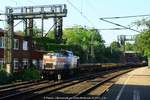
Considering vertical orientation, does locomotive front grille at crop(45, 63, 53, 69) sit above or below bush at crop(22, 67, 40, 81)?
above

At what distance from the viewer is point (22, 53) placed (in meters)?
64.5

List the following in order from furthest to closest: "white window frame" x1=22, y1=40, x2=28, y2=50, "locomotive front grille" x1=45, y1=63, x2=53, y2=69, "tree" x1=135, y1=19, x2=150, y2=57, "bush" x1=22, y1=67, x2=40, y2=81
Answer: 1. "white window frame" x1=22, y1=40, x2=28, y2=50
2. "tree" x1=135, y1=19, x2=150, y2=57
3. "bush" x1=22, y1=67, x2=40, y2=81
4. "locomotive front grille" x1=45, y1=63, x2=53, y2=69

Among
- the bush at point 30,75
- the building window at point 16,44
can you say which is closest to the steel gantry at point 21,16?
the bush at point 30,75

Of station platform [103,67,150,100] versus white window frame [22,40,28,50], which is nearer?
station platform [103,67,150,100]

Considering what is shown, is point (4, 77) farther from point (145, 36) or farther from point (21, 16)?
point (145, 36)

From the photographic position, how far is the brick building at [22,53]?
60.6 metres

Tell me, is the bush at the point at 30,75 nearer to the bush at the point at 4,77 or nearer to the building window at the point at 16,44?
the bush at the point at 4,77

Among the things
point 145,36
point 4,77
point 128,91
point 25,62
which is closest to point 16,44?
point 25,62

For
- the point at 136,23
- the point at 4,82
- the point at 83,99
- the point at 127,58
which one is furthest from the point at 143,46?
the point at 127,58

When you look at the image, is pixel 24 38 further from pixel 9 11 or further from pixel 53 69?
pixel 53 69

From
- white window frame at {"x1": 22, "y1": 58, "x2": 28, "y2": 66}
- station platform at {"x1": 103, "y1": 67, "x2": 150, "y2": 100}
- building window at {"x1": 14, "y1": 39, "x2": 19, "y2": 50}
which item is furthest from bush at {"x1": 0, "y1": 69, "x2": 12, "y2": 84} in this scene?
white window frame at {"x1": 22, "y1": 58, "x2": 28, "y2": 66}

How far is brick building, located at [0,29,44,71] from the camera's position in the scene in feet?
199

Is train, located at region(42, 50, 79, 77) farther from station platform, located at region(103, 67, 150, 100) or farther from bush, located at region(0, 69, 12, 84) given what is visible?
station platform, located at region(103, 67, 150, 100)

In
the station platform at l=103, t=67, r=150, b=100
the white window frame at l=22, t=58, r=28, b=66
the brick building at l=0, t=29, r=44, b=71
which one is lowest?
the station platform at l=103, t=67, r=150, b=100
